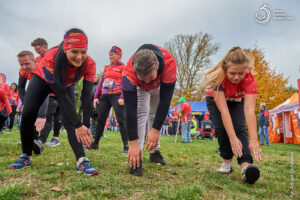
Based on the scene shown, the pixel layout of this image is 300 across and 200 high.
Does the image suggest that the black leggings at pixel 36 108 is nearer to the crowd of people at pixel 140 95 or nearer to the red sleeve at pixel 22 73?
the crowd of people at pixel 140 95

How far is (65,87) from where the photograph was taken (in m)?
2.51

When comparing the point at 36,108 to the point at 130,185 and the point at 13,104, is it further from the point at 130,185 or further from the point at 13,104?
the point at 13,104

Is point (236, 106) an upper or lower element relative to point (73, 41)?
lower

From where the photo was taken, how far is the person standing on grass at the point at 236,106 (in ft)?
8.09

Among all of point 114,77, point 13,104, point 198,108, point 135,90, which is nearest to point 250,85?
point 135,90

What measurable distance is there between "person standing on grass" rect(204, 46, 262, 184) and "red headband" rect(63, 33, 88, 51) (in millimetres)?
1642

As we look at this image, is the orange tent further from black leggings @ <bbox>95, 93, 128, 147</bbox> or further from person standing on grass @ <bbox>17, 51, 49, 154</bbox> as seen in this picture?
person standing on grass @ <bbox>17, 51, 49, 154</bbox>

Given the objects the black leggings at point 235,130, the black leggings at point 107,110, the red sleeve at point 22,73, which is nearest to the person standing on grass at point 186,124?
the black leggings at point 107,110

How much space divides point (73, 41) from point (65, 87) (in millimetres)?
538

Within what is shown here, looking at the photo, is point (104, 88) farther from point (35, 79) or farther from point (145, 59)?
point (145, 59)

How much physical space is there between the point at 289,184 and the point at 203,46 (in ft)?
90.0

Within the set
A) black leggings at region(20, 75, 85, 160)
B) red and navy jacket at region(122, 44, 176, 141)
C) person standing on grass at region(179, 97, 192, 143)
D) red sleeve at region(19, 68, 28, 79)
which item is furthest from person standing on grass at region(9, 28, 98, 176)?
person standing on grass at region(179, 97, 192, 143)

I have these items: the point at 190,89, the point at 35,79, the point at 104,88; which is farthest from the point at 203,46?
the point at 35,79

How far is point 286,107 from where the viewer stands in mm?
12453
